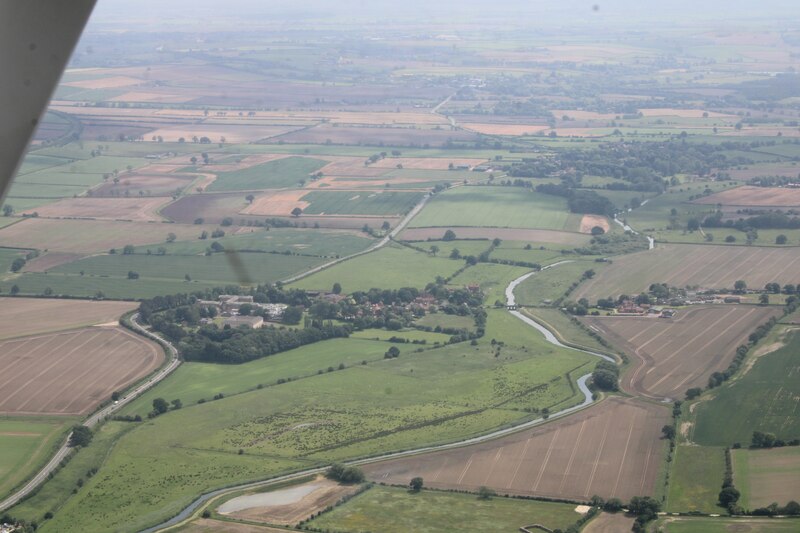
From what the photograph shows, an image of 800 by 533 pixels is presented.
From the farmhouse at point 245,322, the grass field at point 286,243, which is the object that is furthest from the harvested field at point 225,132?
the farmhouse at point 245,322

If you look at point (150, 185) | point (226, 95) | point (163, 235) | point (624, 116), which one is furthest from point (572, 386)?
point (226, 95)

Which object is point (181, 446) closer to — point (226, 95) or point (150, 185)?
point (150, 185)

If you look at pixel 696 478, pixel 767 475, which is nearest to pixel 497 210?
pixel 696 478

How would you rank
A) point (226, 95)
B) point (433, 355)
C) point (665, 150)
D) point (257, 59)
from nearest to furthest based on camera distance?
point (433, 355) < point (665, 150) < point (226, 95) < point (257, 59)

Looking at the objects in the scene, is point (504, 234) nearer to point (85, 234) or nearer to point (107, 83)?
point (85, 234)

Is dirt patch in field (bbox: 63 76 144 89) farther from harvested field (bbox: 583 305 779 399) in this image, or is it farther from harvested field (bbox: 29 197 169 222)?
harvested field (bbox: 583 305 779 399)

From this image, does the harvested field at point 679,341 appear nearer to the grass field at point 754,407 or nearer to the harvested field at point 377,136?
the grass field at point 754,407

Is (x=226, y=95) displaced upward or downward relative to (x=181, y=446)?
upward
